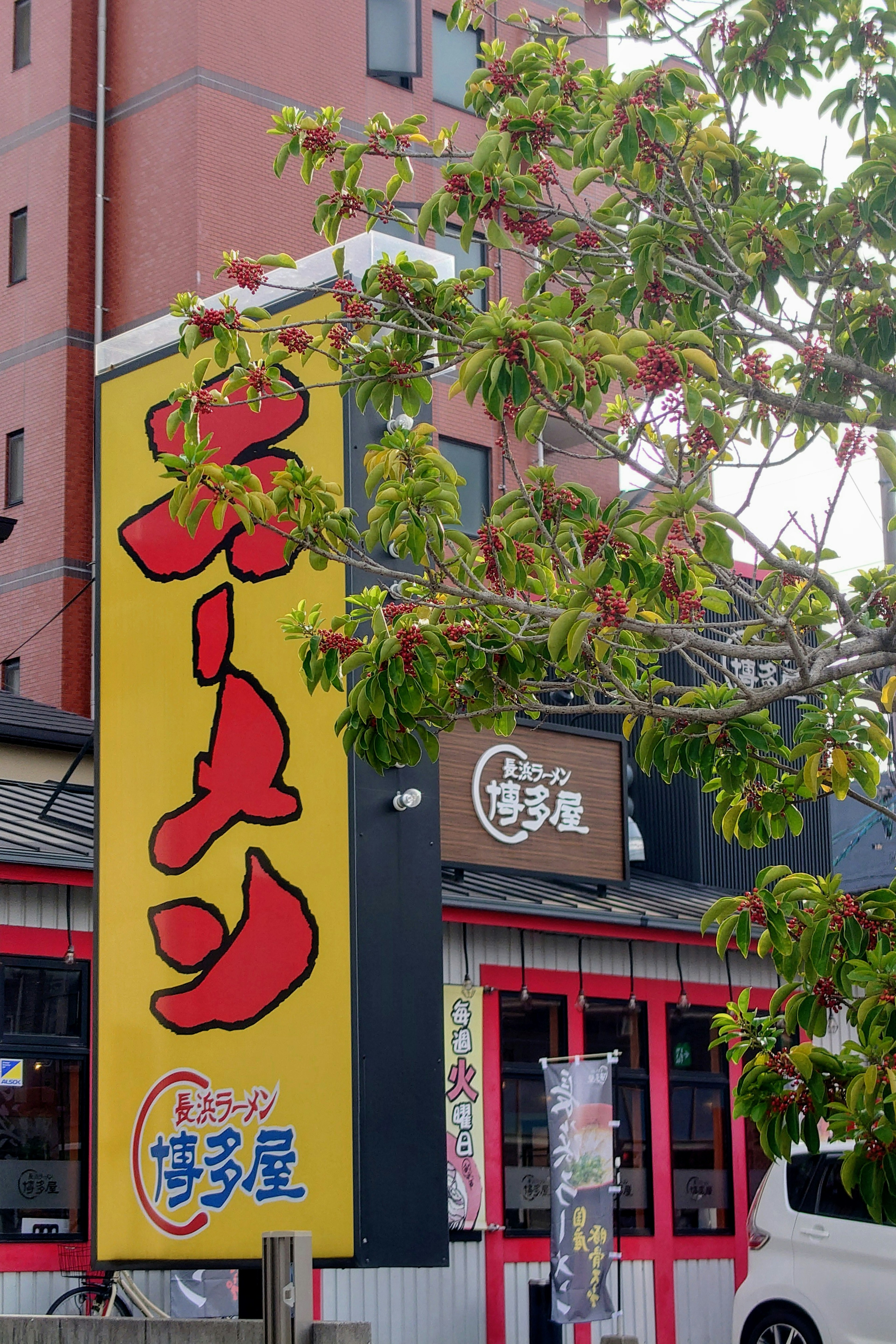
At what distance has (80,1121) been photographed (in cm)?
1117

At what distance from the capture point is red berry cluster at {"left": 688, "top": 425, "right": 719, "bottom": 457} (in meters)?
4.75

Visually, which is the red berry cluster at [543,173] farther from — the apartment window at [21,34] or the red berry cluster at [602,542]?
the apartment window at [21,34]

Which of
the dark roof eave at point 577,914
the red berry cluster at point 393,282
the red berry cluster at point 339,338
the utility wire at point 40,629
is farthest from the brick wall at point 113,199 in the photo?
the red berry cluster at point 393,282

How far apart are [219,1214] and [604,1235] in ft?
23.9

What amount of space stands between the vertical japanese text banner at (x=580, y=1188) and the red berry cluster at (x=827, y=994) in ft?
26.0

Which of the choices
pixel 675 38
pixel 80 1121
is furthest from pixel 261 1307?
pixel 80 1121

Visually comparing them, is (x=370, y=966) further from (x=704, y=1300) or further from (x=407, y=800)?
(x=704, y=1300)

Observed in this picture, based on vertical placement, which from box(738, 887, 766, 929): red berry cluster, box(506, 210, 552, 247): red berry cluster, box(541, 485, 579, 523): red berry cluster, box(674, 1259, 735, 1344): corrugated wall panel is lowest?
box(674, 1259, 735, 1344): corrugated wall panel

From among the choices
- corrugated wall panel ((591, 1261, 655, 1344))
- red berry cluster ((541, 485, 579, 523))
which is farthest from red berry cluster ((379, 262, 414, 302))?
corrugated wall panel ((591, 1261, 655, 1344))

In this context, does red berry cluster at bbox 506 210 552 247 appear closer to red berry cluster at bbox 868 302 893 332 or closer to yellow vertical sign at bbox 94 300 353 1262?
yellow vertical sign at bbox 94 300 353 1262

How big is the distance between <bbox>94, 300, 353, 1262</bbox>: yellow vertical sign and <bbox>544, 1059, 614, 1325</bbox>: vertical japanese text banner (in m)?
6.76

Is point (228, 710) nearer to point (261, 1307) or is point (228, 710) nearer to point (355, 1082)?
point (355, 1082)

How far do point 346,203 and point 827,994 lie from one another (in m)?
3.04

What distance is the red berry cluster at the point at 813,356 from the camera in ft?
16.1
